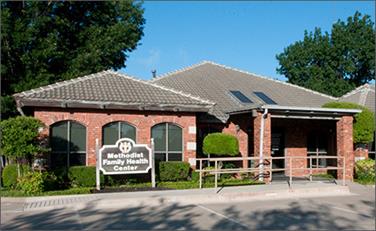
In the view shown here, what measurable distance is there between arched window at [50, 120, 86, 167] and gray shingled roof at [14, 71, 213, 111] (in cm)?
89

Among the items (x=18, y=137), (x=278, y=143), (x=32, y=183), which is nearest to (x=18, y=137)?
(x=18, y=137)

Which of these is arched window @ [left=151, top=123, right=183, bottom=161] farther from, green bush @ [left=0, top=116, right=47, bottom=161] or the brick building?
green bush @ [left=0, top=116, right=47, bottom=161]

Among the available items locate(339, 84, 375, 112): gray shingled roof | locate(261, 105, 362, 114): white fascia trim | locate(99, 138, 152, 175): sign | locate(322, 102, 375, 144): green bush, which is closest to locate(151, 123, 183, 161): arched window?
locate(99, 138, 152, 175): sign

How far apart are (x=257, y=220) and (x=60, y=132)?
904 cm

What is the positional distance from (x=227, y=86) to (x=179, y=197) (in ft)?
39.9

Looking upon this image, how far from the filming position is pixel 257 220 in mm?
10547

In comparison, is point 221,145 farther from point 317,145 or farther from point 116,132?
point 317,145

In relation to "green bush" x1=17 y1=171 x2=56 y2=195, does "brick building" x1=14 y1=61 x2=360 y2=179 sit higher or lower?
higher

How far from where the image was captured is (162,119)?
60.0 ft

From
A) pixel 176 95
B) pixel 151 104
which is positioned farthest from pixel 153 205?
pixel 176 95

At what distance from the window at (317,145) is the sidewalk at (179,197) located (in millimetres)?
6824

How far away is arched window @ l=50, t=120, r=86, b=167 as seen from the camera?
16.8 m

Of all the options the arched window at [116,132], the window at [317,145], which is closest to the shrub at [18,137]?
the arched window at [116,132]

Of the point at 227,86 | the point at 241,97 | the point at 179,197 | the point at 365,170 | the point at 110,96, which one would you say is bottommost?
the point at 179,197
